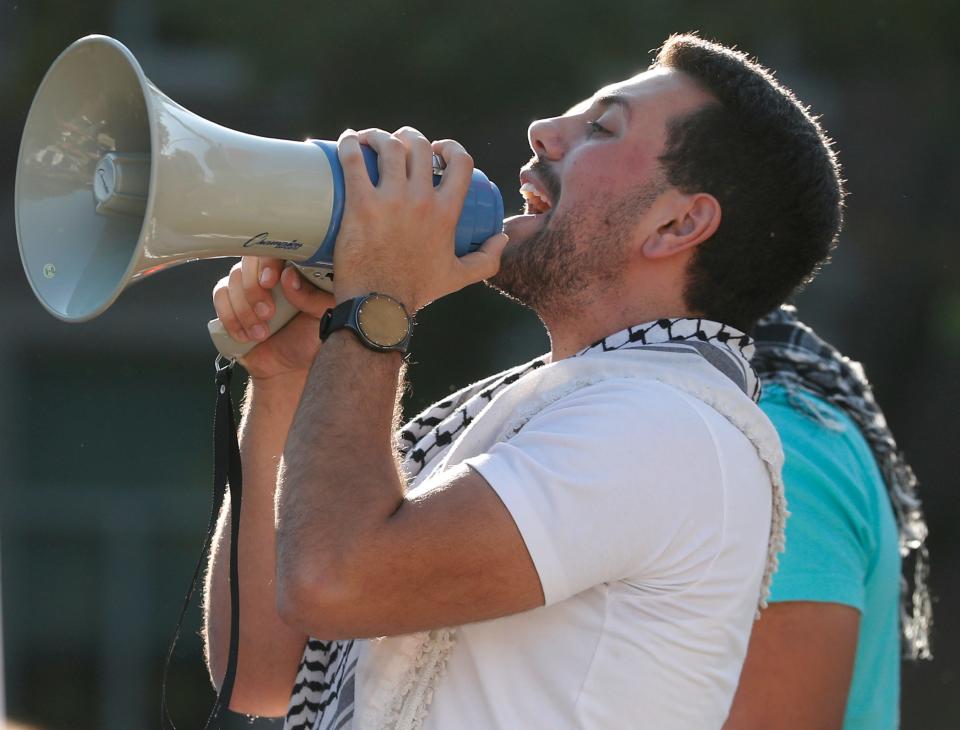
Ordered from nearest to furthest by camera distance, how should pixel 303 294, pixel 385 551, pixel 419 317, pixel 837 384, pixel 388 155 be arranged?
pixel 385 551 → pixel 388 155 → pixel 303 294 → pixel 837 384 → pixel 419 317

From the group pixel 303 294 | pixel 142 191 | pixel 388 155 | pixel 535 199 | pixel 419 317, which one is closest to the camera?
pixel 388 155

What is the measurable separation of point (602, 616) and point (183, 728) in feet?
15.0

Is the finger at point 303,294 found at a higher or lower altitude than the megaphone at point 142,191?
lower

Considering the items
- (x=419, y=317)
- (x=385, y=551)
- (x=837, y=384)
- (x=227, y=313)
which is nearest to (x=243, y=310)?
(x=227, y=313)

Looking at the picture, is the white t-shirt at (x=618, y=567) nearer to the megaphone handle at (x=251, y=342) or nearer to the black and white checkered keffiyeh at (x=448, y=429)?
the black and white checkered keffiyeh at (x=448, y=429)

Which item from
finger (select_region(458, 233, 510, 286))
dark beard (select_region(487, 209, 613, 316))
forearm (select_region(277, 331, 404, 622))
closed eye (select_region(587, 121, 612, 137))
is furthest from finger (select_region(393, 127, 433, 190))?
closed eye (select_region(587, 121, 612, 137))

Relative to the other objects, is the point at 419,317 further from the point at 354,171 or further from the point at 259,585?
the point at 354,171

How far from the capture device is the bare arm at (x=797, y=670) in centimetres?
227

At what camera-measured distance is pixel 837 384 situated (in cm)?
278

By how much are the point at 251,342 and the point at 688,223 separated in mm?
737

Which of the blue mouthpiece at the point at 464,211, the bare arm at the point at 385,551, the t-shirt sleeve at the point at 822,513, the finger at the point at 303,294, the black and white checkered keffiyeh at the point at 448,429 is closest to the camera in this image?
the bare arm at the point at 385,551

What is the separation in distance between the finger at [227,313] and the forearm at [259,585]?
0.12 metres

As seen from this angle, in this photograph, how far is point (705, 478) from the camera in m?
1.71

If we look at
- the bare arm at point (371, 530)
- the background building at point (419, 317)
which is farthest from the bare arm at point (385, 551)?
the background building at point (419, 317)
